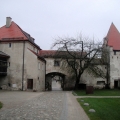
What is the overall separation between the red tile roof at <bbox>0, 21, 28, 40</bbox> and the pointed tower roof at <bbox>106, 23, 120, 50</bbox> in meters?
18.3

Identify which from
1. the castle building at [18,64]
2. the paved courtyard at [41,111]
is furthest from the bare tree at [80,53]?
the paved courtyard at [41,111]

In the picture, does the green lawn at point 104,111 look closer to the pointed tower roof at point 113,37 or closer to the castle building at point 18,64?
the castle building at point 18,64

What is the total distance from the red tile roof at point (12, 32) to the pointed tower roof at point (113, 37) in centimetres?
1827

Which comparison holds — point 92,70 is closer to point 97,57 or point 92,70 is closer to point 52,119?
point 97,57

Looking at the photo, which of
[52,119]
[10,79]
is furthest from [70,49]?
[52,119]

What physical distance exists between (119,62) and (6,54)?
74.8 ft

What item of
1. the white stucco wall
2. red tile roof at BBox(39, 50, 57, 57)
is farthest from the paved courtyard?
red tile roof at BBox(39, 50, 57, 57)

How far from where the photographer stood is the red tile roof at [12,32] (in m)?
32.9

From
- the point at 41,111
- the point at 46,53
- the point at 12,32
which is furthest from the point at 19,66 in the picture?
the point at 41,111

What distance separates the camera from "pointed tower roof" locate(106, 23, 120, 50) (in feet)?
126

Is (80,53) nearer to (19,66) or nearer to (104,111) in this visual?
(19,66)

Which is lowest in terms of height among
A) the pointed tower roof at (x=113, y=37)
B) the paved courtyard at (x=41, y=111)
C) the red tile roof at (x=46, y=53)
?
the paved courtyard at (x=41, y=111)

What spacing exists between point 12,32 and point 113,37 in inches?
848

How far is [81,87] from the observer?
130 ft
